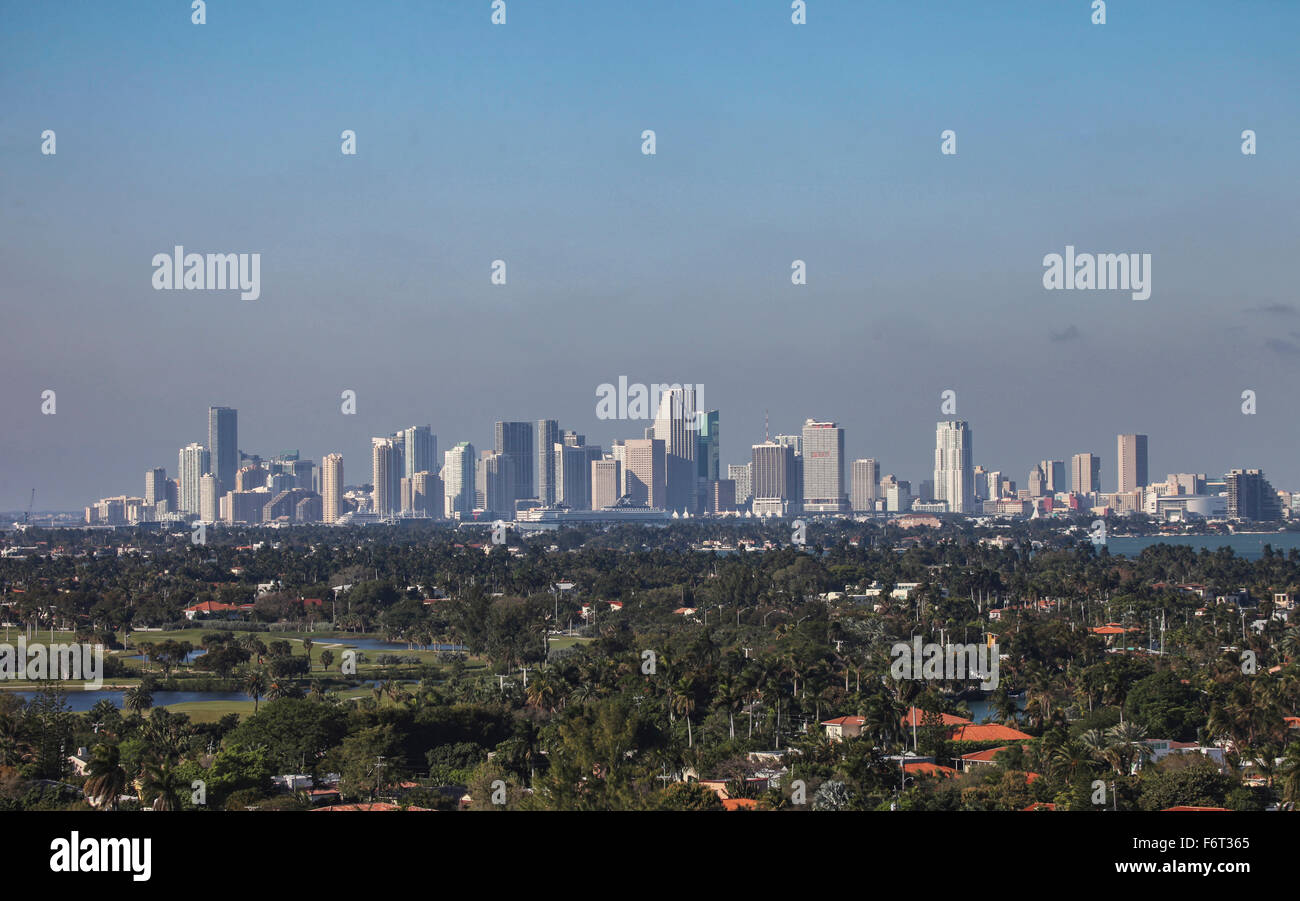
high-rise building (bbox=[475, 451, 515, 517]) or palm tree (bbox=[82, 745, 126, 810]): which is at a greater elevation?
high-rise building (bbox=[475, 451, 515, 517])

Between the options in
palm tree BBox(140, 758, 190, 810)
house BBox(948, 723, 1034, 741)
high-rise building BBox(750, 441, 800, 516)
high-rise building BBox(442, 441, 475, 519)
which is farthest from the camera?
high-rise building BBox(750, 441, 800, 516)

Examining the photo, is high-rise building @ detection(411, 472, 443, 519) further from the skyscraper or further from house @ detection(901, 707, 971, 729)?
house @ detection(901, 707, 971, 729)

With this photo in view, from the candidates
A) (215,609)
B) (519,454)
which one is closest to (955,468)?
(519,454)

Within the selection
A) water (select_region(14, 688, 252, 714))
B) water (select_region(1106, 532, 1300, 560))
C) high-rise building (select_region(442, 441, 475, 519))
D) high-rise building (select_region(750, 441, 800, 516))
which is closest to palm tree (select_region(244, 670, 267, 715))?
water (select_region(14, 688, 252, 714))

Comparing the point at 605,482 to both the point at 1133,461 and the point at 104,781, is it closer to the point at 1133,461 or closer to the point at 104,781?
the point at 1133,461
